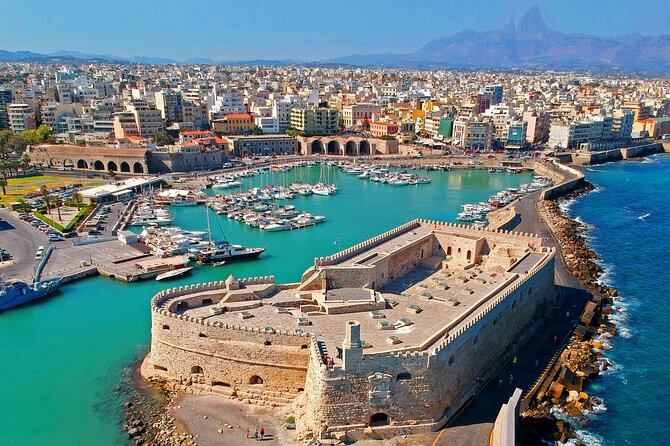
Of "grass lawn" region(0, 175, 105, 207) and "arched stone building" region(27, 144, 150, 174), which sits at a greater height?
"arched stone building" region(27, 144, 150, 174)

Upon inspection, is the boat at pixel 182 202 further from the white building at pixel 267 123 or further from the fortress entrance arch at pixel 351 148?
the fortress entrance arch at pixel 351 148

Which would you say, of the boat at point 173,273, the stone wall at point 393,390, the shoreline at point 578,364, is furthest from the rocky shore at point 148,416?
the shoreline at point 578,364

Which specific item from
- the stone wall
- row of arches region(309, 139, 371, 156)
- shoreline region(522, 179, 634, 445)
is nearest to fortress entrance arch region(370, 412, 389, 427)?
the stone wall

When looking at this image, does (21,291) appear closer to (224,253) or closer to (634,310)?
(224,253)

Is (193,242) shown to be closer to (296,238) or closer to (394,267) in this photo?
(296,238)

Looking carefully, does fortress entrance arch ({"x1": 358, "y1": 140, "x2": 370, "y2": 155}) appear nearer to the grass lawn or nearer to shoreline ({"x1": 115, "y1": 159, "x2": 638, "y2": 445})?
the grass lawn

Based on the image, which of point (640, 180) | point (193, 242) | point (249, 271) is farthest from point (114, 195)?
point (640, 180)

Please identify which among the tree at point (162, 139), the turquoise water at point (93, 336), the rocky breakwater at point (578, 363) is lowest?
the turquoise water at point (93, 336)

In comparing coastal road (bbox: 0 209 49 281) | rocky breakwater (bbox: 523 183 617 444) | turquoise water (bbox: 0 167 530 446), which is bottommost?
turquoise water (bbox: 0 167 530 446)
